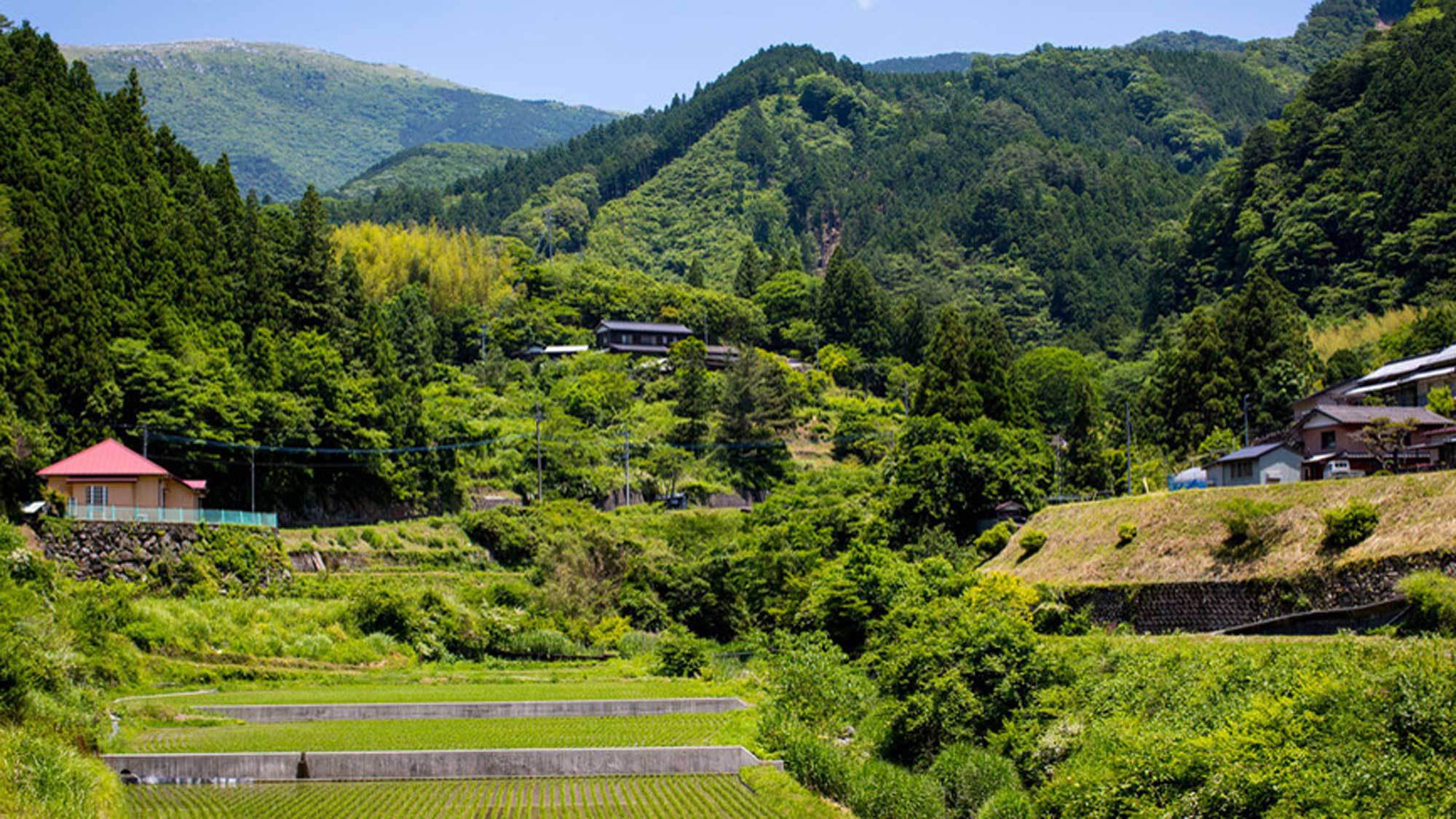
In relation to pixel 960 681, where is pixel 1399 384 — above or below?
above

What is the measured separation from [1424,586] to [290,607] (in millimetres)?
26936

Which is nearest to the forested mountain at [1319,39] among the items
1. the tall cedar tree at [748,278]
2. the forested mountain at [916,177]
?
the forested mountain at [916,177]

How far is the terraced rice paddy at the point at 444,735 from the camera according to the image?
68.2ft

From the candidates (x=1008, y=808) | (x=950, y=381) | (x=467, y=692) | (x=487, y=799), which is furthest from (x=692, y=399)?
(x=1008, y=808)

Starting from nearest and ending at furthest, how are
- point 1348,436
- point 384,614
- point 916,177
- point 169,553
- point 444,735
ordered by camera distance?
point 444,735, point 1348,436, point 169,553, point 384,614, point 916,177

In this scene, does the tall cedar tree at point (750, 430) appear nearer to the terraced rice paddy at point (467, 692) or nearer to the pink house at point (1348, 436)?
the terraced rice paddy at point (467, 692)

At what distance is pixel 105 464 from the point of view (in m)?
36.6

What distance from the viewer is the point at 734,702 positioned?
28188 mm

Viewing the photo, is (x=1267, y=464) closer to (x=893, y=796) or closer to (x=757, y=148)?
(x=893, y=796)

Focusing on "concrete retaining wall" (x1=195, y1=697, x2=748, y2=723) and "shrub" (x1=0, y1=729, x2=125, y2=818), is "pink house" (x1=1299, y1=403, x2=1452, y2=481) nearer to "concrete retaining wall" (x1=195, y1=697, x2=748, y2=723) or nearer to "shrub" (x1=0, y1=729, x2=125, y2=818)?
"concrete retaining wall" (x1=195, y1=697, x2=748, y2=723)

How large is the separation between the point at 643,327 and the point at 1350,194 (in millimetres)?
37861

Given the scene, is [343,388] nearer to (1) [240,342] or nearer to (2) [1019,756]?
(1) [240,342]

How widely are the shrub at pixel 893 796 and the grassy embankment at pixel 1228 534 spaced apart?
33.2 feet

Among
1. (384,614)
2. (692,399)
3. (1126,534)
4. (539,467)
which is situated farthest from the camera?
(692,399)
